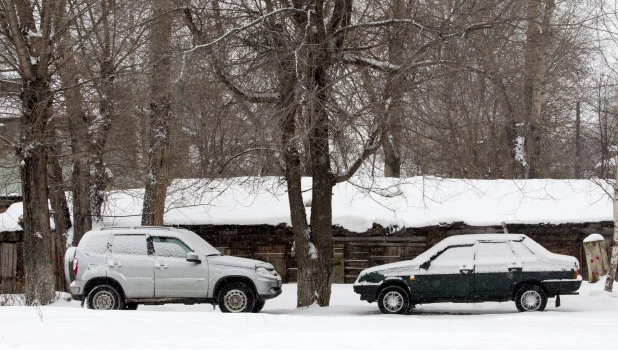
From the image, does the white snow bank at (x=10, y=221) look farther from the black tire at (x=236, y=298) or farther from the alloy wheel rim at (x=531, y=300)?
the alloy wheel rim at (x=531, y=300)

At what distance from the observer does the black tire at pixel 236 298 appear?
15.6m

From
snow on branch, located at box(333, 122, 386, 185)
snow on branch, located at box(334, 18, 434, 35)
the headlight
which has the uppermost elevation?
snow on branch, located at box(334, 18, 434, 35)

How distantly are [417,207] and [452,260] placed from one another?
921 centimetres

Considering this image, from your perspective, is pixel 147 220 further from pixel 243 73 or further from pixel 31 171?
pixel 243 73

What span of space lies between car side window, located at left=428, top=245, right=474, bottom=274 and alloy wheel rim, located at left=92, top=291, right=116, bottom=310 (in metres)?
6.60

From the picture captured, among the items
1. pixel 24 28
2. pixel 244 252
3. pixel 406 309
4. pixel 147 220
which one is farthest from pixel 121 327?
pixel 244 252

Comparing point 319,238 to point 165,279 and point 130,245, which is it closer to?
point 165,279

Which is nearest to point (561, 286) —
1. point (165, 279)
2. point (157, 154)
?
point (165, 279)

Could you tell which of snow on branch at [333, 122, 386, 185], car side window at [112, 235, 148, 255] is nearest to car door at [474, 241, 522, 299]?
snow on branch at [333, 122, 386, 185]

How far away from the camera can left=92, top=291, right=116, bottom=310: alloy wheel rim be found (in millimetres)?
15664

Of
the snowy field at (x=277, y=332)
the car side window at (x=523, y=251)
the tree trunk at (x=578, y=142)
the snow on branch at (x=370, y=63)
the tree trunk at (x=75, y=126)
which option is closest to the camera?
the snowy field at (x=277, y=332)

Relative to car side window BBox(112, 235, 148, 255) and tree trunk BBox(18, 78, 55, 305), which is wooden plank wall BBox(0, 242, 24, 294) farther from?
car side window BBox(112, 235, 148, 255)

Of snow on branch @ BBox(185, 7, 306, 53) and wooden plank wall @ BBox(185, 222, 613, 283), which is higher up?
snow on branch @ BBox(185, 7, 306, 53)

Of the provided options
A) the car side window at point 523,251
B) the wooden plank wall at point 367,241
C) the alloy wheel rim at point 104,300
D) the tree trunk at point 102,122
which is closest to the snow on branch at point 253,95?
the tree trunk at point 102,122
